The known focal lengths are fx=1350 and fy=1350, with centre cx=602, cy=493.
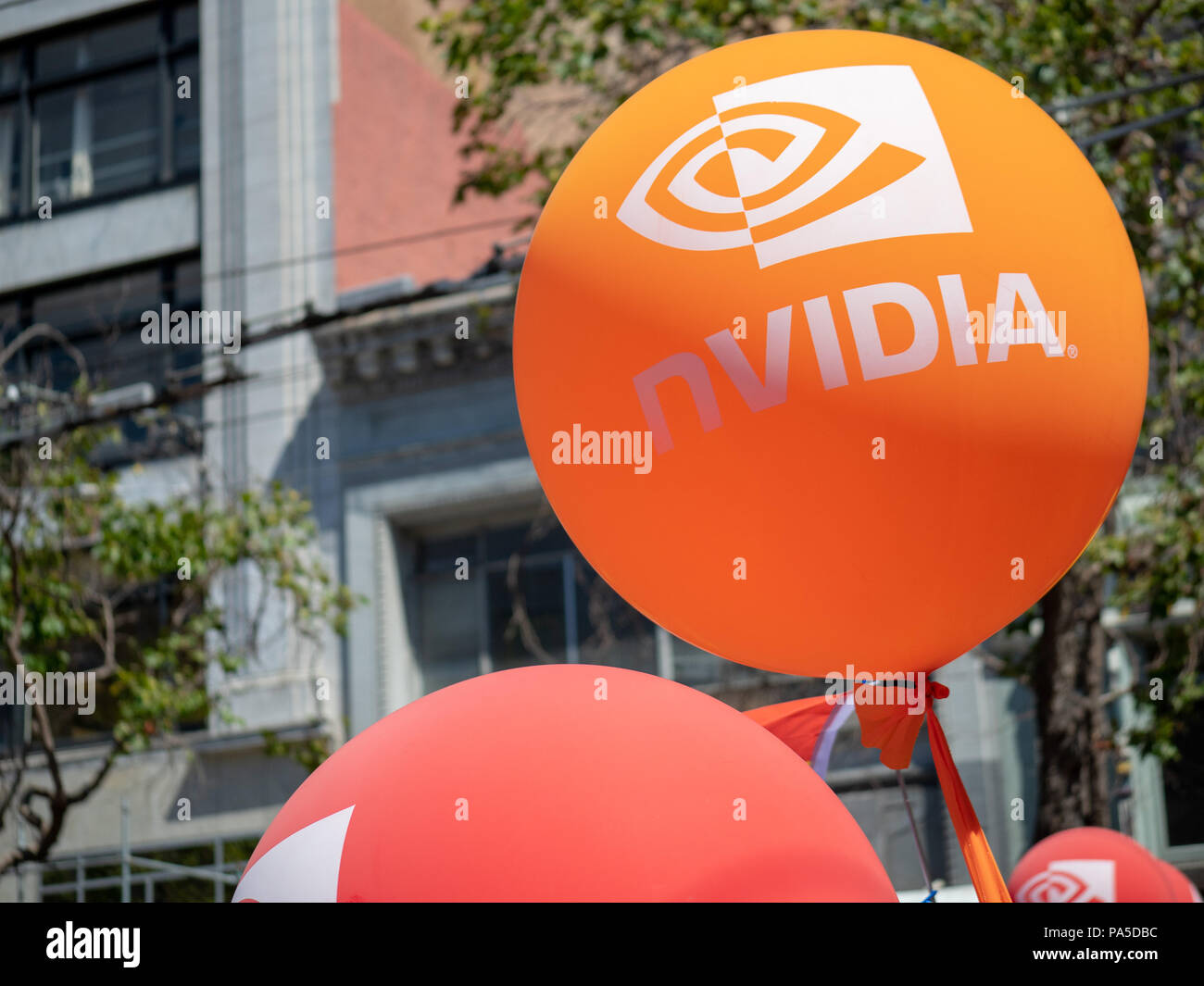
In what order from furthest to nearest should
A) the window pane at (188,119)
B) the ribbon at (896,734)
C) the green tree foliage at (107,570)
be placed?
the window pane at (188,119), the green tree foliage at (107,570), the ribbon at (896,734)

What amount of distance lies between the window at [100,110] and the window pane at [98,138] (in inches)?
0.5

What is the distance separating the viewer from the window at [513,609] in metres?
14.8

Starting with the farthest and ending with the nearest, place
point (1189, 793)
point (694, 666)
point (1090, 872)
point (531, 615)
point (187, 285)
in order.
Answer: point (187, 285)
point (531, 615)
point (694, 666)
point (1189, 793)
point (1090, 872)

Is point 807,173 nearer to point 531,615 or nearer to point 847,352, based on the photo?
point 847,352

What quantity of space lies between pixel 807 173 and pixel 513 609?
13.1 metres

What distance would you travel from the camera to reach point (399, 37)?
736 inches

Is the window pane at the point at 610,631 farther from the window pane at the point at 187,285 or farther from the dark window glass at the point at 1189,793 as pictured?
A: the window pane at the point at 187,285

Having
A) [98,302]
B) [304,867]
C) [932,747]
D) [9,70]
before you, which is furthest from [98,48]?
[304,867]

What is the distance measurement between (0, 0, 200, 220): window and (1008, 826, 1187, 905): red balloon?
14529 mm

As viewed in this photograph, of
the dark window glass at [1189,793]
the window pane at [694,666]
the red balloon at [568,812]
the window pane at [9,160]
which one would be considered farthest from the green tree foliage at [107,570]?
the dark window glass at [1189,793]

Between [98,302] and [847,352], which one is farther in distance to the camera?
[98,302]

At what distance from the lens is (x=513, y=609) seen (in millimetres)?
15516

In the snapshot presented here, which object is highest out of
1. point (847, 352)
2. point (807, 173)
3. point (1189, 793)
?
point (807, 173)

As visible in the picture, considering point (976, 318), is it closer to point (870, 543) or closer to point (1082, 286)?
point (1082, 286)
